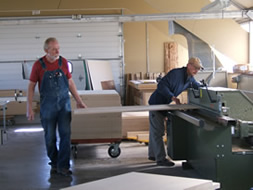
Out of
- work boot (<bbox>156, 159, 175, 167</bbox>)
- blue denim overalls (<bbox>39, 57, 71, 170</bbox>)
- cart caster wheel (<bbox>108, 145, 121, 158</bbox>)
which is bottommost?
work boot (<bbox>156, 159, 175, 167</bbox>)

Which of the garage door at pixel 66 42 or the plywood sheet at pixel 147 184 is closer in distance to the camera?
the plywood sheet at pixel 147 184

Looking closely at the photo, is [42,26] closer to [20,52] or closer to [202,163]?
[20,52]

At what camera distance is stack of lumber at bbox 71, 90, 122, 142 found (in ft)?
18.3

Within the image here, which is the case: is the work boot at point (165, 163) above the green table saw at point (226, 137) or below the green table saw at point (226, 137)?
below

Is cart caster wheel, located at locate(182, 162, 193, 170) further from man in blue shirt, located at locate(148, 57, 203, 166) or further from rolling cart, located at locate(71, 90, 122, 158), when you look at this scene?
rolling cart, located at locate(71, 90, 122, 158)

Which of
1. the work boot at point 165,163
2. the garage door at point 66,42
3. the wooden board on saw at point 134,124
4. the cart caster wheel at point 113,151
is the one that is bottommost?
the work boot at point 165,163

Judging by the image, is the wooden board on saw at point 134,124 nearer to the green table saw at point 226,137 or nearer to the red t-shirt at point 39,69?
the red t-shirt at point 39,69

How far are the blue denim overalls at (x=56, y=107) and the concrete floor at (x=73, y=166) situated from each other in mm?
349

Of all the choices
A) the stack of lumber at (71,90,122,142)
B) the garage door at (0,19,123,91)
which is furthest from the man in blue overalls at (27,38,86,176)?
the garage door at (0,19,123,91)

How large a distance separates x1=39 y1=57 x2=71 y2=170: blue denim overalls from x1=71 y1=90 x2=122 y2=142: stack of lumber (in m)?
0.76

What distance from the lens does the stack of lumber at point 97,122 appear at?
18.3 feet

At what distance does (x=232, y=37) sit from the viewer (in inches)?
317

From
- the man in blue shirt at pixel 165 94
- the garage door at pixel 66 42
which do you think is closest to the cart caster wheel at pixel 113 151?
the man in blue shirt at pixel 165 94

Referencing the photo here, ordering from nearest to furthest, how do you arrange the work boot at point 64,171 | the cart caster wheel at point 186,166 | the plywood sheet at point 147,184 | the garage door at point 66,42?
the plywood sheet at point 147,184 → the work boot at point 64,171 → the cart caster wheel at point 186,166 → the garage door at point 66,42
